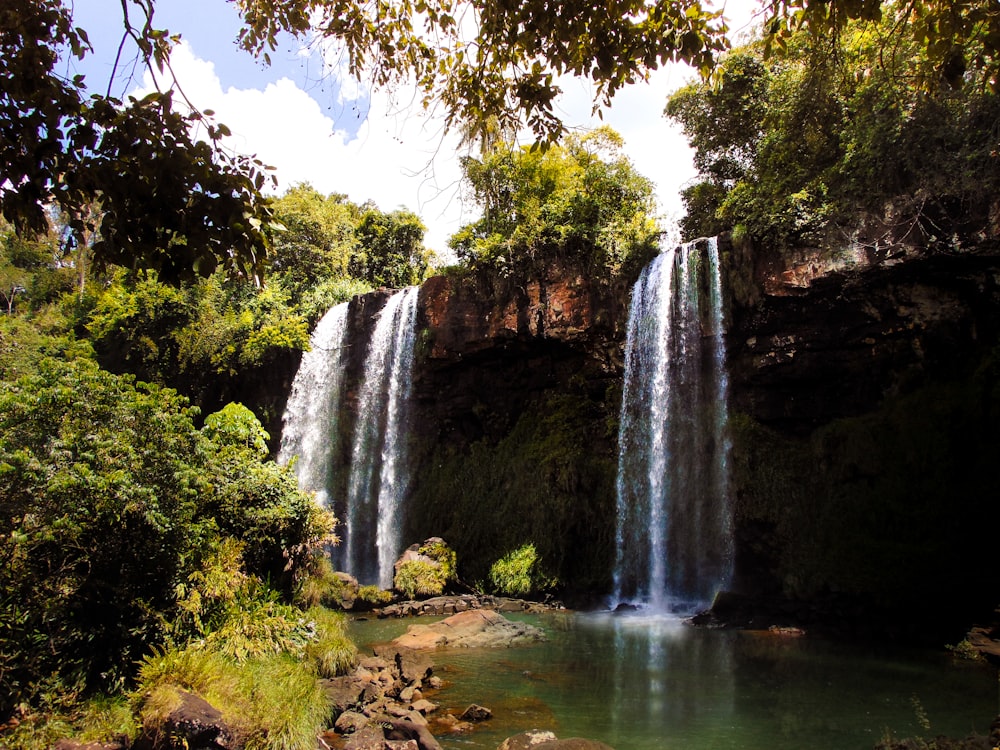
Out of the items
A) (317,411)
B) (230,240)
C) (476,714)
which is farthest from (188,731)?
(317,411)

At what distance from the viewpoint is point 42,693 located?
18.2 feet

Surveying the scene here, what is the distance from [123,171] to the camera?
10.9ft

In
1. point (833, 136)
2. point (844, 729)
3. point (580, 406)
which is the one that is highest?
point (833, 136)

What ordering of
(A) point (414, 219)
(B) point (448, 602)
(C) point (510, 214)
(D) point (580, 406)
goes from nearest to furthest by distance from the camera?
1. (B) point (448, 602)
2. (D) point (580, 406)
3. (C) point (510, 214)
4. (A) point (414, 219)

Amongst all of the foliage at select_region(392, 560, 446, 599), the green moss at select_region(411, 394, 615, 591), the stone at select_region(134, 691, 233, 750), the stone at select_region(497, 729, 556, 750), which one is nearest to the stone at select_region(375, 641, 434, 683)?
the stone at select_region(497, 729, 556, 750)

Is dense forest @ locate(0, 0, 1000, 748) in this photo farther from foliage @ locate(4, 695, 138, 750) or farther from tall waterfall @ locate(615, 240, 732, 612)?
tall waterfall @ locate(615, 240, 732, 612)

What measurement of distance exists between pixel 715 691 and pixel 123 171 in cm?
842

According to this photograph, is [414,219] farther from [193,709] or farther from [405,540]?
[193,709]

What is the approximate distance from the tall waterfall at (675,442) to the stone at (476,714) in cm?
879

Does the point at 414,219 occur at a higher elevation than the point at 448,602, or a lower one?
higher

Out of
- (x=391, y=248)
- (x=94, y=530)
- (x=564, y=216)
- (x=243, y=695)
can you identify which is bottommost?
(x=243, y=695)

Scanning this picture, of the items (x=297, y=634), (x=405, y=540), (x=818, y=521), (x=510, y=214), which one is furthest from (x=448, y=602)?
(x=510, y=214)

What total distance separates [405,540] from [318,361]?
293 inches

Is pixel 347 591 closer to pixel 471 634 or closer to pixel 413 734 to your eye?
pixel 471 634
